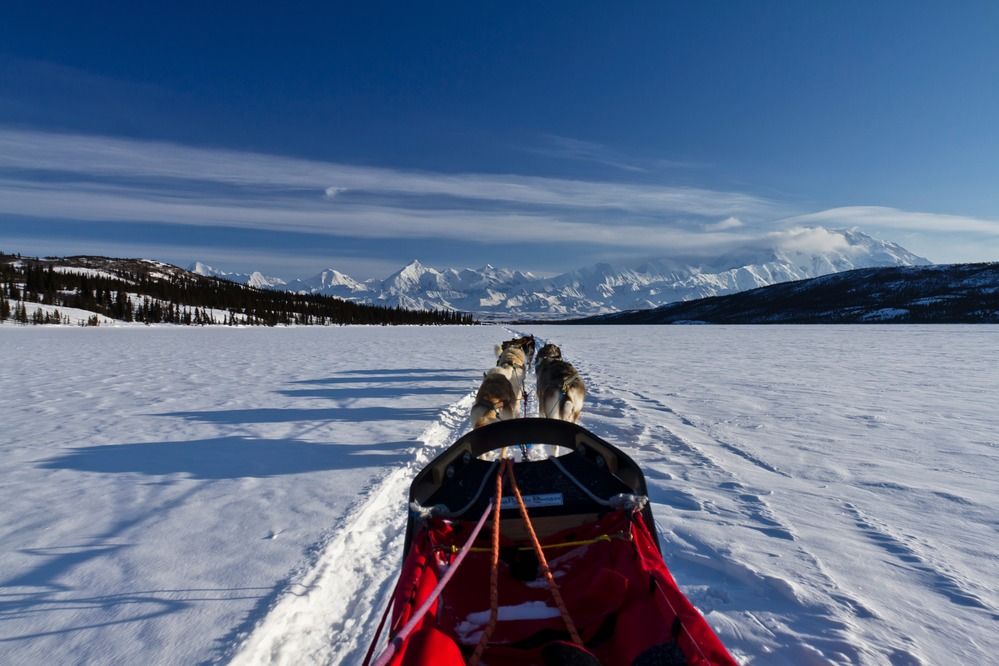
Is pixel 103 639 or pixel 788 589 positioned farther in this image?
pixel 788 589

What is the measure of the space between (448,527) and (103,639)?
5.88ft

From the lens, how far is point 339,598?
2883mm

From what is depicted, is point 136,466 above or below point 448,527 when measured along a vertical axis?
below

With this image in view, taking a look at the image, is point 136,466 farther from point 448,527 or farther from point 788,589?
point 788,589

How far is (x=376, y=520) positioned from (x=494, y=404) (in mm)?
1985

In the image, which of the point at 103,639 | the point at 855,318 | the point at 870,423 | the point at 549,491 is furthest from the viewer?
the point at 855,318

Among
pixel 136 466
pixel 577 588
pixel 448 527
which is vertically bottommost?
pixel 136 466

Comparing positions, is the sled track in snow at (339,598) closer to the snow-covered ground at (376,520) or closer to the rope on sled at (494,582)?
the snow-covered ground at (376,520)

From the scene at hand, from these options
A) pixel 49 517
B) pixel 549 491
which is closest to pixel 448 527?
pixel 549 491

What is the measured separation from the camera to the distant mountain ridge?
97750 millimetres

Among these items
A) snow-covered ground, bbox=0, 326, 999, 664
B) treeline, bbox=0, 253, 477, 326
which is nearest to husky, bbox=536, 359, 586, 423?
snow-covered ground, bbox=0, 326, 999, 664

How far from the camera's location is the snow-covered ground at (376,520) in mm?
2508

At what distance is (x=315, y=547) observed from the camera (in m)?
3.40

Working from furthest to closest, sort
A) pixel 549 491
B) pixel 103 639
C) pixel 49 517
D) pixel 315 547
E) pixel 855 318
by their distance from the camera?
pixel 855 318 → pixel 49 517 → pixel 315 547 → pixel 549 491 → pixel 103 639
